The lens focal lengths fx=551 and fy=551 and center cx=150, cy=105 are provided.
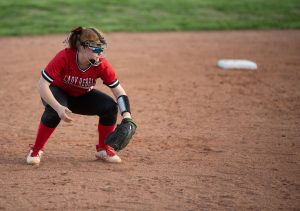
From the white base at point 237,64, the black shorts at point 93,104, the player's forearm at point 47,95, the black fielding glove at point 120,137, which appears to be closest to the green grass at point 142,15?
the white base at point 237,64

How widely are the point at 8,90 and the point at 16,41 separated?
363cm

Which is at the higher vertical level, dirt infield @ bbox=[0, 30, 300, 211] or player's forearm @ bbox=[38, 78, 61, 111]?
player's forearm @ bbox=[38, 78, 61, 111]

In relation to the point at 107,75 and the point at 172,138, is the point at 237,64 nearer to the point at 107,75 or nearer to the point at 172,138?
the point at 172,138

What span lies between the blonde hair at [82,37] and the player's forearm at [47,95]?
44 centimetres

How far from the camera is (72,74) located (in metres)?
5.04

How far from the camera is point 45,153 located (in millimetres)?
5535

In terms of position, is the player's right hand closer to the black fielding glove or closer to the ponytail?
the black fielding glove

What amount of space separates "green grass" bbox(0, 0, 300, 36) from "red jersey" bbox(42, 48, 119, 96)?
7.46 metres

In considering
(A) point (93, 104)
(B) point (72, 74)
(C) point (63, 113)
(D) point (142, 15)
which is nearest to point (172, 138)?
(A) point (93, 104)

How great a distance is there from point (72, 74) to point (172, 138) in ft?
5.21

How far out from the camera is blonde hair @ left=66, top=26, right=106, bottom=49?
4.94 m

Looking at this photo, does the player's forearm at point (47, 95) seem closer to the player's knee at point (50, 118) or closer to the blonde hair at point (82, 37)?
the player's knee at point (50, 118)

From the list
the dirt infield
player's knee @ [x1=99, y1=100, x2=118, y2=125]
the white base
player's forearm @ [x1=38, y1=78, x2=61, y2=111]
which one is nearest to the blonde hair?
player's forearm @ [x1=38, y1=78, x2=61, y2=111]

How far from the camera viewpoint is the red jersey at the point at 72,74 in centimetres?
493
